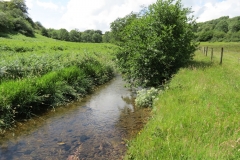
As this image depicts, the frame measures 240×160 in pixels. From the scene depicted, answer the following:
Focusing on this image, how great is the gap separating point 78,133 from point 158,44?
7.93 m

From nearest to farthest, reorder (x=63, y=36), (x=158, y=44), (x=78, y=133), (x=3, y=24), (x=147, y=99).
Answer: (x=78, y=133)
(x=147, y=99)
(x=158, y=44)
(x=3, y=24)
(x=63, y=36)

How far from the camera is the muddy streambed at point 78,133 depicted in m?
6.81

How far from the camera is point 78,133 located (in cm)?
834

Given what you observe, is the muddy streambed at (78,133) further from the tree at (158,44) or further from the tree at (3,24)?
the tree at (3,24)

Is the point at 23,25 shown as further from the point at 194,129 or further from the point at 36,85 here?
the point at 194,129

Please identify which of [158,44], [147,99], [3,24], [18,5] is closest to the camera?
[147,99]

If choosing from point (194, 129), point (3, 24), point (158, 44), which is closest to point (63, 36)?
point (3, 24)

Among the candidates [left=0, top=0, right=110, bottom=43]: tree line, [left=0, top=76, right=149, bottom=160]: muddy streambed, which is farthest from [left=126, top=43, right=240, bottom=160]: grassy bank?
[left=0, top=0, right=110, bottom=43]: tree line

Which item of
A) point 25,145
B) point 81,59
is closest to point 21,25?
point 81,59

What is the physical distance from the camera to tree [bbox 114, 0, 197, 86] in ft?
44.3

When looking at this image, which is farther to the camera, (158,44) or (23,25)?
(23,25)

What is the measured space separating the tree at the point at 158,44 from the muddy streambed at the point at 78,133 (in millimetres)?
Answer: 2597

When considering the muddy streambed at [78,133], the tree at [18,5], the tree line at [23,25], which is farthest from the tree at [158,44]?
the tree at [18,5]

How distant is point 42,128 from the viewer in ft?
28.8
